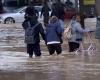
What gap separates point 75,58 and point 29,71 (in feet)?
11.6

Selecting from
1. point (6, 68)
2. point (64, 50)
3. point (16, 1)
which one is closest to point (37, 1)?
point (16, 1)

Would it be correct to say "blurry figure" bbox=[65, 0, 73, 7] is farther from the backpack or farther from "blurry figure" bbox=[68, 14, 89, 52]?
the backpack

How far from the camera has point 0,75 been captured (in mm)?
13953

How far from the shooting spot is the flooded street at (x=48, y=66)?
13.6 metres

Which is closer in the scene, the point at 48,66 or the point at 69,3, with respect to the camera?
the point at 48,66

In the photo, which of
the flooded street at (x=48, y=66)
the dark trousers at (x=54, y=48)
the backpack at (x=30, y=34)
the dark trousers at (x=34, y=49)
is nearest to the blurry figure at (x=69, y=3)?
the flooded street at (x=48, y=66)

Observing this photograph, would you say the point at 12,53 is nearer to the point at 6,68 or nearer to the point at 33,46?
the point at 33,46

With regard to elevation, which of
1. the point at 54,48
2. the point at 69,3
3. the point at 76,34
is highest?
the point at 76,34

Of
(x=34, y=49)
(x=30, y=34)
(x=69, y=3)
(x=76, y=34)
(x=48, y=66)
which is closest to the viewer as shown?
(x=48, y=66)

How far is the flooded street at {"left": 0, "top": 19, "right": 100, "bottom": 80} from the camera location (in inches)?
535

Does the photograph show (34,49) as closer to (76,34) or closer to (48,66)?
Answer: (76,34)

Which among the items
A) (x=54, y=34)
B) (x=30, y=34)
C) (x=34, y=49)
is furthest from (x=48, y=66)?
(x=54, y=34)

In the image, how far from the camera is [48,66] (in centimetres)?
1555

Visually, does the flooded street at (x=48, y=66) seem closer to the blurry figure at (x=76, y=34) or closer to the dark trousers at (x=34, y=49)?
the dark trousers at (x=34, y=49)
